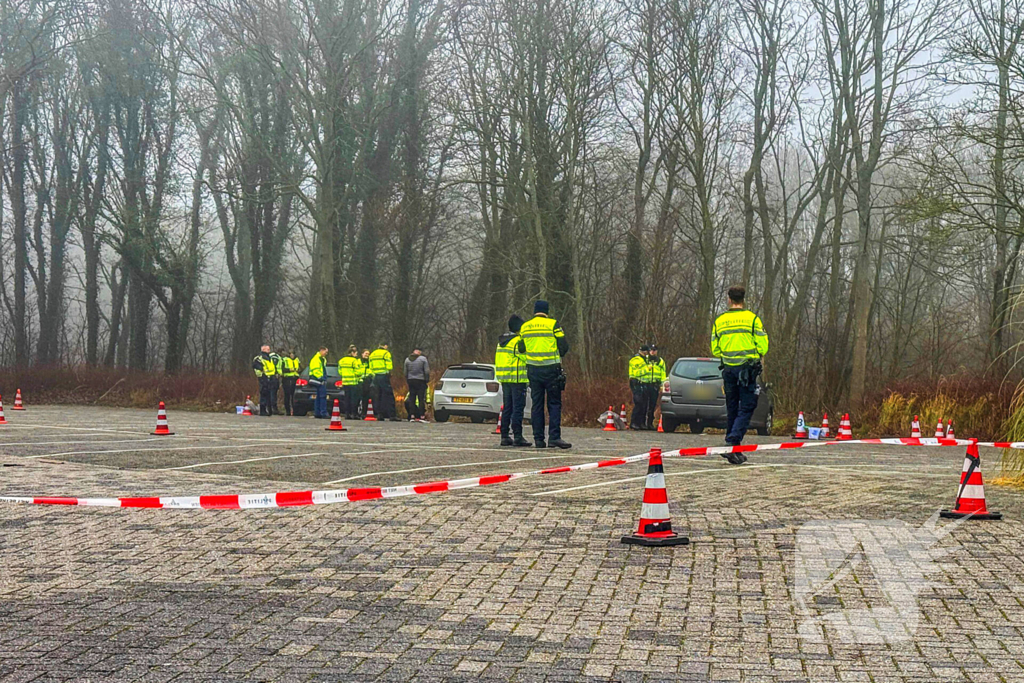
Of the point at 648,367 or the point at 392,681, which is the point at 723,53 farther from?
the point at 392,681

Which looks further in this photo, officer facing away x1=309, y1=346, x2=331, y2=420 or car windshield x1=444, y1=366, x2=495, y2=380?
officer facing away x1=309, y1=346, x2=331, y2=420

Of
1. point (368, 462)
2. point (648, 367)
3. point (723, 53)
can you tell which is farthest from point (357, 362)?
point (368, 462)

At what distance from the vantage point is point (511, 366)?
58.3ft

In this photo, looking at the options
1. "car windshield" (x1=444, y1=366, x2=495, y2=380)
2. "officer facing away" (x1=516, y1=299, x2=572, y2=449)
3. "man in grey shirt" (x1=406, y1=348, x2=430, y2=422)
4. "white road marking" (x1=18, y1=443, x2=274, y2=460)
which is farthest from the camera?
"man in grey shirt" (x1=406, y1=348, x2=430, y2=422)

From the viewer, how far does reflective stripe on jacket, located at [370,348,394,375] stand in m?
32.4

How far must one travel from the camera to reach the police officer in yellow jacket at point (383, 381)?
3228cm

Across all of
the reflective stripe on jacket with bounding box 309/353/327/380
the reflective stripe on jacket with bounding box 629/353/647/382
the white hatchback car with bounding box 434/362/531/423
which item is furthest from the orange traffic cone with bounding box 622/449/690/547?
the reflective stripe on jacket with bounding box 309/353/327/380

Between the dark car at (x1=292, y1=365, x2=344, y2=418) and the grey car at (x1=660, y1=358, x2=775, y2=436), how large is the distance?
10606 millimetres

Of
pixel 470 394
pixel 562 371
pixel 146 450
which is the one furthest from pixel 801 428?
pixel 146 450

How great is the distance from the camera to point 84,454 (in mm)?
16031

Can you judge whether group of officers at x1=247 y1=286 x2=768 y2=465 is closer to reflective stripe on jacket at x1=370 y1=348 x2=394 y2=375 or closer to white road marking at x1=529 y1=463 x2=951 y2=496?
white road marking at x1=529 y1=463 x2=951 y2=496

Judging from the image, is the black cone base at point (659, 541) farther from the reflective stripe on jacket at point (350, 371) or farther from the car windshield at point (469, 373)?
the reflective stripe on jacket at point (350, 371)

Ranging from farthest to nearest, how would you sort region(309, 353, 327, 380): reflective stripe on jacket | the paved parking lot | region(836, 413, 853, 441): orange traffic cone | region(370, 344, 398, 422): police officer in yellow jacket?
region(309, 353, 327, 380): reflective stripe on jacket
region(370, 344, 398, 422): police officer in yellow jacket
region(836, 413, 853, 441): orange traffic cone
the paved parking lot

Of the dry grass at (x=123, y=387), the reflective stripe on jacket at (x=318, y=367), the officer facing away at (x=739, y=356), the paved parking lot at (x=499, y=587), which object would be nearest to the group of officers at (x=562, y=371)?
the officer facing away at (x=739, y=356)
